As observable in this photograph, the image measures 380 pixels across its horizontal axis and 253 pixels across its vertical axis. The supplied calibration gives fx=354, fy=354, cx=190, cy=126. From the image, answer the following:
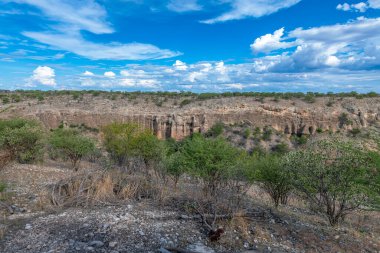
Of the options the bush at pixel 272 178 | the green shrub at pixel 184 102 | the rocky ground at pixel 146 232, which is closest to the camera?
the rocky ground at pixel 146 232

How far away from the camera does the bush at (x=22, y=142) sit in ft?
60.1

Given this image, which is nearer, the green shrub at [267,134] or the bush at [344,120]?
the green shrub at [267,134]

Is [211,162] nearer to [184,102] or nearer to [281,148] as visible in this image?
[281,148]

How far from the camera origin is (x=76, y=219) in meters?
9.22

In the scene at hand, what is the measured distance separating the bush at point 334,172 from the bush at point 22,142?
1421 cm

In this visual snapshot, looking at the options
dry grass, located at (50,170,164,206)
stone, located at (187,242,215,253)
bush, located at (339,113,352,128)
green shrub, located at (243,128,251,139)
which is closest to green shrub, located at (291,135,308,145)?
bush, located at (339,113,352,128)

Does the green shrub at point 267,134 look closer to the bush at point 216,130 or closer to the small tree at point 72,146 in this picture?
the bush at point 216,130

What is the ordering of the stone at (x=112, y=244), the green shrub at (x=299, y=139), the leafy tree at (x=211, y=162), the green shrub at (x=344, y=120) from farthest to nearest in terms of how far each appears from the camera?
the green shrub at (x=344, y=120) → the green shrub at (x=299, y=139) → the leafy tree at (x=211, y=162) → the stone at (x=112, y=244)

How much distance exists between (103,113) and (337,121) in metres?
27.6

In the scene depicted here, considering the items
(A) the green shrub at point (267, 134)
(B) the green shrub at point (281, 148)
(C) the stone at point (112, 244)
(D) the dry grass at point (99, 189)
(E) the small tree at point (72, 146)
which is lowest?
(B) the green shrub at point (281, 148)

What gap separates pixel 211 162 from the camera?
43.5 ft

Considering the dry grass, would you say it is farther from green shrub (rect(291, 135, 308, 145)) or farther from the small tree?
green shrub (rect(291, 135, 308, 145))

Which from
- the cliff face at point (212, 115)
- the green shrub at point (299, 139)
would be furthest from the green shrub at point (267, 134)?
the green shrub at point (299, 139)

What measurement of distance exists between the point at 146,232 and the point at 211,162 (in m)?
5.20
